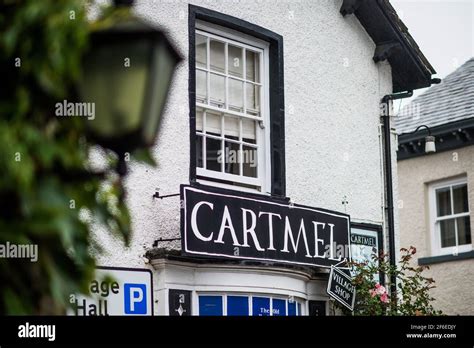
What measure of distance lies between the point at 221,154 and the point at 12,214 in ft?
14.0

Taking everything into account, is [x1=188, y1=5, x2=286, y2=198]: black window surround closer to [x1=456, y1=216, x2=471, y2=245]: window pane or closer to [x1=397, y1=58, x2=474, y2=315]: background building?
[x1=397, y1=58, x2=474, y2=315]: background building

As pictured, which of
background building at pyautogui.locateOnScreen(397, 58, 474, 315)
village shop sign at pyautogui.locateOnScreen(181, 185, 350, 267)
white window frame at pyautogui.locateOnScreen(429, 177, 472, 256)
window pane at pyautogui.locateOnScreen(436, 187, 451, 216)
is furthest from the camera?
window pane at pyautogui.locateOnScreen(436, 187, 451, 216)

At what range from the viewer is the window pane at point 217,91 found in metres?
5.78

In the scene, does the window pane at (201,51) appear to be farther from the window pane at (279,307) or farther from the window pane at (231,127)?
the window pane at (279,307)

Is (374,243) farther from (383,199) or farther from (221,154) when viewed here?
(221,154)

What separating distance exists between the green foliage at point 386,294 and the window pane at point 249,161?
86cm

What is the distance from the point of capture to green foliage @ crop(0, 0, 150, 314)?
4.93 ft

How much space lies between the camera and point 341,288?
20.0 feet

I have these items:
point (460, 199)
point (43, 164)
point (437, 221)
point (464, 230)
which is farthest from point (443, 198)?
point (43, 164)

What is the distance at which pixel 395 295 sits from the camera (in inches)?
244

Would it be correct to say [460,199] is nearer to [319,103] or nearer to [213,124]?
[319,103]

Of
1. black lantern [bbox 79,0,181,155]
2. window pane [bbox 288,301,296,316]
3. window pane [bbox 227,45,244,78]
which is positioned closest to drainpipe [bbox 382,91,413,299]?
window pane [bbox 288,301,296,316]

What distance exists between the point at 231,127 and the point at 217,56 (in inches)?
16.9

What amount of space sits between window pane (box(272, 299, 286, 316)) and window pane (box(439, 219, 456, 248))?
201 centimetres
